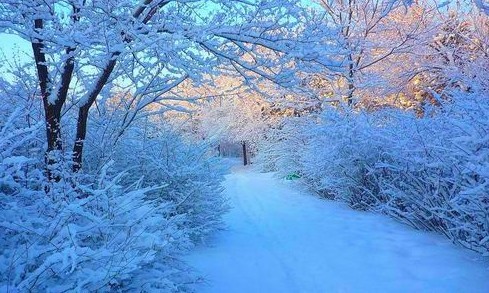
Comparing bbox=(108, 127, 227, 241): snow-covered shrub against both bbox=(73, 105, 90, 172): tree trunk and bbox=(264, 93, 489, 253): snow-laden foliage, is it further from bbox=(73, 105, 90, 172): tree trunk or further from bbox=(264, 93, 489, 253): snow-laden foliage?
bbox=(264, 93, 489, 253): snow-laden foliage

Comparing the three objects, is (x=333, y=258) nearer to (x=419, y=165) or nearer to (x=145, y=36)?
(x=419, y=165)

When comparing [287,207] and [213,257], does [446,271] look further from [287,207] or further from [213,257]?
[287,207]

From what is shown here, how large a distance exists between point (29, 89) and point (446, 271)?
4.93 m

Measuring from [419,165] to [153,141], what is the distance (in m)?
3.55

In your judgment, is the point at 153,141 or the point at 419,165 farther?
the point at 153,141

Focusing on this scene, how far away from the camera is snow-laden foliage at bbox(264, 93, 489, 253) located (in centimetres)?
390

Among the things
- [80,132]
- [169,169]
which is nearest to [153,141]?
[169,169]

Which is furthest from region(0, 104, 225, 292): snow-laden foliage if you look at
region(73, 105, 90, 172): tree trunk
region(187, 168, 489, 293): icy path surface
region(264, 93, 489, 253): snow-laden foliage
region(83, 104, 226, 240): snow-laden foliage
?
region(264, 93, 489, 253): snow-laden foliage

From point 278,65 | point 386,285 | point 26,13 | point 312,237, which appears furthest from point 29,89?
point 386,285

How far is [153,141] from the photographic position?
19.3 feet

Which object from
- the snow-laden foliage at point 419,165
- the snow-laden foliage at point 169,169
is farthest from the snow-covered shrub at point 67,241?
the snow-laden foliage at point 419,165

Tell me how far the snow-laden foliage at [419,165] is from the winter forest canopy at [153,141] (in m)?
0.03

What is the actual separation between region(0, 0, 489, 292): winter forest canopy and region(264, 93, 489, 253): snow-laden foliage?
3 centimetres

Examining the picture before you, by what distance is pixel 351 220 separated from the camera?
661cm
